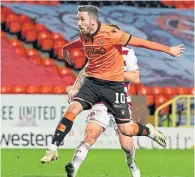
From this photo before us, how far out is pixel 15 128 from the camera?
1866cm

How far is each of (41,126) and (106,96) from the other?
9.63 meters

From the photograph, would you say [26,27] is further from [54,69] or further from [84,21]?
[84,21]

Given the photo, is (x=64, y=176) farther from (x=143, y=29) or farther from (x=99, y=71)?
(x=143, y=29)

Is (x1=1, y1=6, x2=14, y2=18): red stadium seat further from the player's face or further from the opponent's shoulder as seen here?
the player's face

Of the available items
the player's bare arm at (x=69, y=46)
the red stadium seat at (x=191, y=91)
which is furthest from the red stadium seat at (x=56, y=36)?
the player's bare arm at (x=69, y=46)

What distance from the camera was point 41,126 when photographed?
18859 millimetres

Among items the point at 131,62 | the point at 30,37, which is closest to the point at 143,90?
the point at 30,37

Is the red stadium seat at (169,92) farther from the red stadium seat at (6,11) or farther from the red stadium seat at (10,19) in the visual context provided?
the red stadium seat at (6,11)

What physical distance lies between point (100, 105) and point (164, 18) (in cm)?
1729

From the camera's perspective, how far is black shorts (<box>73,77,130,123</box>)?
9.30m

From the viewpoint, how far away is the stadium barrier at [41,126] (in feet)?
61.2

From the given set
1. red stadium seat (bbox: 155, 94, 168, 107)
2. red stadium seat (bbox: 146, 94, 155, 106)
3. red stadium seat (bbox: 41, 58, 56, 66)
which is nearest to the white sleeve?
red stadium seat (bbox: 146, 94, 155, 106)

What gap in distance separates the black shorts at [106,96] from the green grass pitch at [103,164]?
205 cm

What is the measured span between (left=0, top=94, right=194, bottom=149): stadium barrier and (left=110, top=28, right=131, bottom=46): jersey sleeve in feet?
31.5
